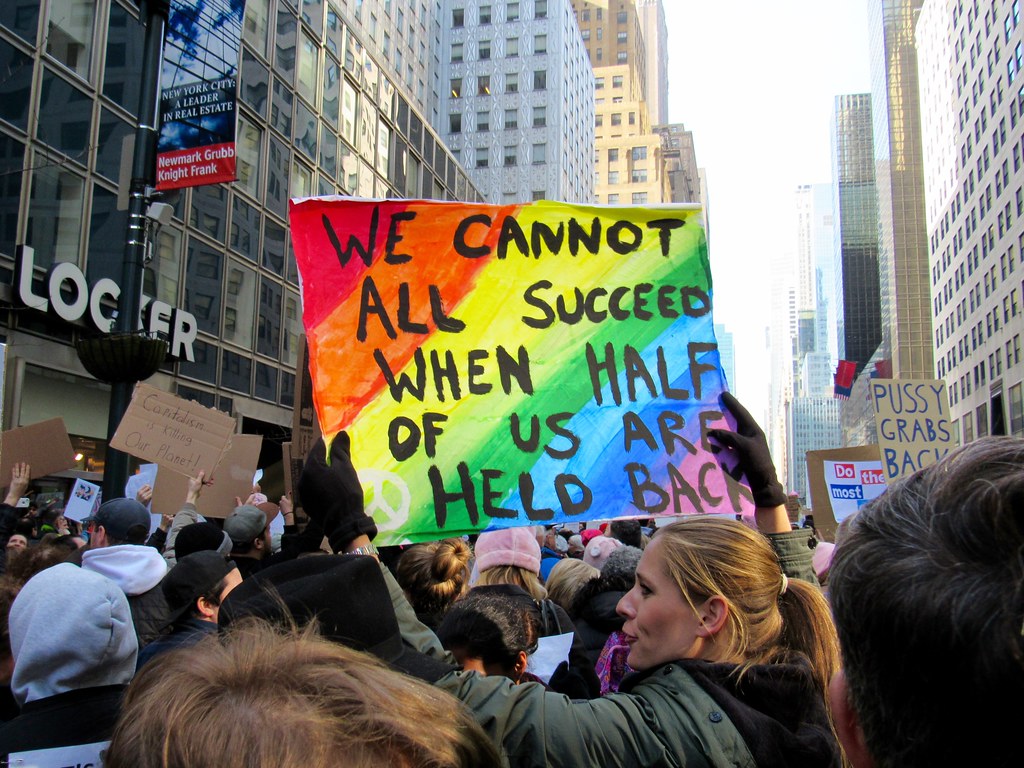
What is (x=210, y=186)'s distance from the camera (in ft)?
75.9

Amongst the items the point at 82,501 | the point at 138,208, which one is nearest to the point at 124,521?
the point at 138,208

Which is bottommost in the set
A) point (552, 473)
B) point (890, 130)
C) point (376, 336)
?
point (552, 473)

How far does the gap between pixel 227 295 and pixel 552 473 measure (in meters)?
22.1

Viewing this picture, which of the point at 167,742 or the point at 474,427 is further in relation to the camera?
the point at 474,427

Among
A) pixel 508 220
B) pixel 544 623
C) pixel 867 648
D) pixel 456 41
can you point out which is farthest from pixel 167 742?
pixel 456 41

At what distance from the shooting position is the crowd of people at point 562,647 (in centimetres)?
100

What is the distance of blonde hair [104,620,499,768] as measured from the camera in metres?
1.07

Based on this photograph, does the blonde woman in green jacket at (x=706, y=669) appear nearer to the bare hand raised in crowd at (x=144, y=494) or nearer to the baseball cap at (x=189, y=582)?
the baseball cap at (x=189, y=582)

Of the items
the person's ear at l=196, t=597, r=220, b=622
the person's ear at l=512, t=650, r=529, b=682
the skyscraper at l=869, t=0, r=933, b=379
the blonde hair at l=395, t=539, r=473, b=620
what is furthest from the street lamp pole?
the skyscraper at l=869, t=0, r=933, b=379

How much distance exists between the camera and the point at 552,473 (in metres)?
3.54

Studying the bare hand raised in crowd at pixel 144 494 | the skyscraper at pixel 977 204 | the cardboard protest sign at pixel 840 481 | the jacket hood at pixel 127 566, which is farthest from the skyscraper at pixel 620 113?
the jacket hood at pixel 127 566

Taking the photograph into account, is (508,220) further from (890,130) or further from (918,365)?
(890,130)

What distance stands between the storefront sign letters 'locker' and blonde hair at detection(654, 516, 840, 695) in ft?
50.8

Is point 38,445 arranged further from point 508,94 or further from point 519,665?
point 508,94
